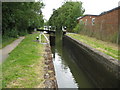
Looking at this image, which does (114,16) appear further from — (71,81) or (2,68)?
(2,68)

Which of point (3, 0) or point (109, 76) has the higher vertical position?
point (3, 0)

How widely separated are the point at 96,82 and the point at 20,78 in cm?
364

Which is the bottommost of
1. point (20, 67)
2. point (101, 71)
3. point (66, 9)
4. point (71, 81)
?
point (71, 81)

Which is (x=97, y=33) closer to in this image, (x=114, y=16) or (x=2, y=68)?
(x=114, y=16)

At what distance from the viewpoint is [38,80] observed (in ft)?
Answer: 13.6

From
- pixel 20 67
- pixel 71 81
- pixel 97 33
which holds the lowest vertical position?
pixel 71 81

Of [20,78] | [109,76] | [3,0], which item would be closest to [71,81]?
[109,76]

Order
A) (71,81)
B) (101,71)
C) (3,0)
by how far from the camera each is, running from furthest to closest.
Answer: (3,0), (71,81), (101,71)

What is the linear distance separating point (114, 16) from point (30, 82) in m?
11.6

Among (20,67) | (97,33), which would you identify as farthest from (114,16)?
(20,67)

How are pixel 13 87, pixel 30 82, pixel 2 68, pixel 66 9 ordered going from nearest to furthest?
1. pixel 13 87
2. pixel 30 82
3. pixel 2 68
4. pixel 66 9

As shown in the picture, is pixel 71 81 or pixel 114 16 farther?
pixel 114 16

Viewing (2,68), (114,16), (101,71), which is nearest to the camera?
(2,68)

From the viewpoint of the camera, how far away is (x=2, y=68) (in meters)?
4.94
